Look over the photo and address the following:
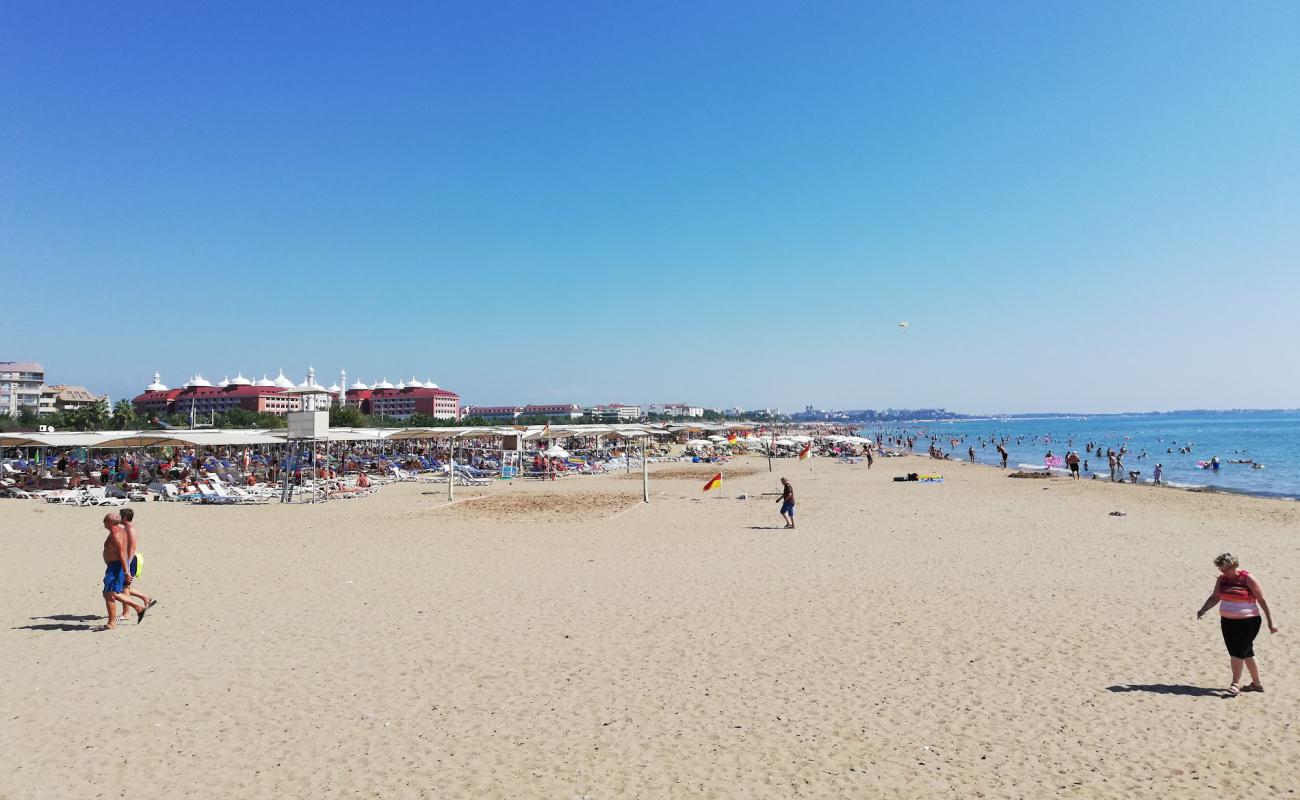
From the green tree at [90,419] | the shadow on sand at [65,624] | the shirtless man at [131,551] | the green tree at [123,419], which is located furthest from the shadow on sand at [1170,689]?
the green tree at [90,419]

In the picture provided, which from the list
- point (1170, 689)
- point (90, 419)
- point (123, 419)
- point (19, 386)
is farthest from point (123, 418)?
point (1170, 689)

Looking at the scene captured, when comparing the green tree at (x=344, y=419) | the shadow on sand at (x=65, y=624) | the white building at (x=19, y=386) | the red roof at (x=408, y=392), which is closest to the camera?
the shadow on sand at (x=65, y=624)

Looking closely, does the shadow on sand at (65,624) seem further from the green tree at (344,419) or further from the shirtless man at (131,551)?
the green tree at (344,419)

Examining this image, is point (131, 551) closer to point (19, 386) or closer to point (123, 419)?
point (123, 419)

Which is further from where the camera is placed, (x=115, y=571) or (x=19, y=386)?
(x=19, y=386)

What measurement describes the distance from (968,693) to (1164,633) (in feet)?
10.5

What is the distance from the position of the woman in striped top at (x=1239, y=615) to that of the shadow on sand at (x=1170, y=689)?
14cm

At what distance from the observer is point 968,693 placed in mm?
5758

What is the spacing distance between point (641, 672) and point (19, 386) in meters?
132

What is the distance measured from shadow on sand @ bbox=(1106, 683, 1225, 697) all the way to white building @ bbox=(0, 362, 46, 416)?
426 feet

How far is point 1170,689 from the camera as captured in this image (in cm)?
581

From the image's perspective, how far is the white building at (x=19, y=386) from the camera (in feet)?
331

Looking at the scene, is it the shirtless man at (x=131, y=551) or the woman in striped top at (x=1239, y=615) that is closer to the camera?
the woman in striped top at (x=1239, y=615)

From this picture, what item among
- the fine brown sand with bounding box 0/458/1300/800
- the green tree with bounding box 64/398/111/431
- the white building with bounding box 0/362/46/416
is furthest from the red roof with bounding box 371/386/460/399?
the fine brown sand with bounding box 0/458/1300/800
